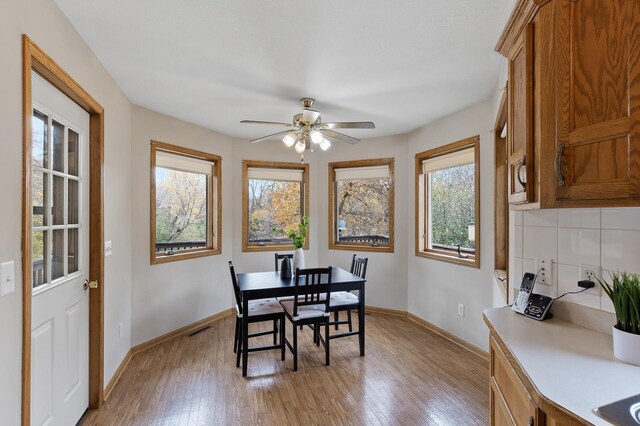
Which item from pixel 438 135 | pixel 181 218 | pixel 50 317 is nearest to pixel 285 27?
pixel 50 317

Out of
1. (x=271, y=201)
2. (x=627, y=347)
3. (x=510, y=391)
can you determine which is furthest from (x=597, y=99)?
(x=271, y=201)

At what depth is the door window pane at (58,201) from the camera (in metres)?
1.82

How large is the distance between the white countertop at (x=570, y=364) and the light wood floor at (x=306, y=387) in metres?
1.14

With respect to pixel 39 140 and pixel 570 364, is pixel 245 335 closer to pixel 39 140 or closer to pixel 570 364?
pixel 39 140

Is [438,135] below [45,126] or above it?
above

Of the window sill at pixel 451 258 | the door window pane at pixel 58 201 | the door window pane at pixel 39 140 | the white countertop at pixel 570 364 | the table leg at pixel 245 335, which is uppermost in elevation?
the door window pane at pixel 39 140

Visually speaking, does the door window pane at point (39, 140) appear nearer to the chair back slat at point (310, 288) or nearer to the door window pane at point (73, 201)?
the door window pane at point (73, 201)

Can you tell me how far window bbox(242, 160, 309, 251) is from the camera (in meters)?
4.53

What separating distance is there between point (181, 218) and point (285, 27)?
2.78 m

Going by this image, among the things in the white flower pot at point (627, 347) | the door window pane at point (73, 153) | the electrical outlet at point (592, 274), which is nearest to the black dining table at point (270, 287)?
the door window pane at point (73, 153)

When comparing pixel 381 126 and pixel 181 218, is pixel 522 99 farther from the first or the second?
pixel 181 218

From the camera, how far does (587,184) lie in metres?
1.09

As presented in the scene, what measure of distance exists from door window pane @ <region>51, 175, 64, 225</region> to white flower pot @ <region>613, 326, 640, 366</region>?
2706 mm

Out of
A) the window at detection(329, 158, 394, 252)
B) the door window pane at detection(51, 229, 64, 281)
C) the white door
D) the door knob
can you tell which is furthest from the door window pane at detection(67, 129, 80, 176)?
the window at detection(329, 158, 394, 252)
